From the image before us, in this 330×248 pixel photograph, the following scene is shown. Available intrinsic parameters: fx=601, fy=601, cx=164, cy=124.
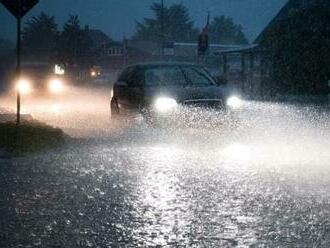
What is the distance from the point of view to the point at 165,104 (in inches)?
532

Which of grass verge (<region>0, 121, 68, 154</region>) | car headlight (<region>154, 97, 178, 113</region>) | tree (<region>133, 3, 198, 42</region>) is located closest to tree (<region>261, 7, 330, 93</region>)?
car headlight (<region>154, 97, 178, 113</region>)

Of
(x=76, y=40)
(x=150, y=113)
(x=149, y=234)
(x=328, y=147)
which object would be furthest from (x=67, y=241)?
(x=76, y=40)

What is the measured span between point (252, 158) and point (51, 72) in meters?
21.0

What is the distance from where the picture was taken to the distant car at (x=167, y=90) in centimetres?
1359

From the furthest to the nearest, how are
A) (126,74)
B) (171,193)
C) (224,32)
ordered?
(224,32), (126,74), (171,193)

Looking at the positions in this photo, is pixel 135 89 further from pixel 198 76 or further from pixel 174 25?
pixel 174 25

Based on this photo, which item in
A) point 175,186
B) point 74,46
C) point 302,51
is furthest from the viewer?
point 74,46

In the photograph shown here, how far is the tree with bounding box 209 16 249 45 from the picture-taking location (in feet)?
529

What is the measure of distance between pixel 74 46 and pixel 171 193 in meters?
71.0

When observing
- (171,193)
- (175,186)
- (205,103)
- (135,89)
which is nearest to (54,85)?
(135,89)

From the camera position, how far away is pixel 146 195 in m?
7.19

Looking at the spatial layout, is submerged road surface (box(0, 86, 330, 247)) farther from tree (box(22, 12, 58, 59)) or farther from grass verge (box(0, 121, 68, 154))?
tree (box(22, 12, 58, 59))

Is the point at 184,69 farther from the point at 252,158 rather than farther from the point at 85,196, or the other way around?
the point at 85,196

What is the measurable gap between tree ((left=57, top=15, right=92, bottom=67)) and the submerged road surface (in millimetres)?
64945
